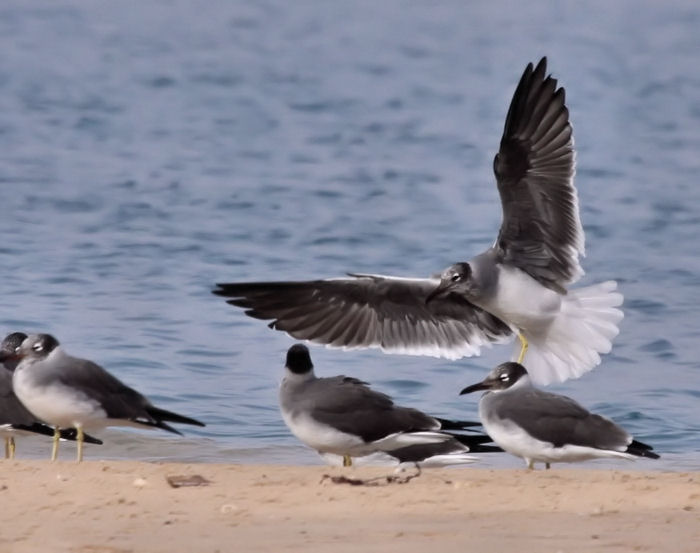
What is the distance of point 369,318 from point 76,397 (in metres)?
2.04

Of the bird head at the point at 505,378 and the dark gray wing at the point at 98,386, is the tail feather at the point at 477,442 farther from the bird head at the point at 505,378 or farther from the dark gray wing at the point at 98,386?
the dark gray wing at the point at 98,386

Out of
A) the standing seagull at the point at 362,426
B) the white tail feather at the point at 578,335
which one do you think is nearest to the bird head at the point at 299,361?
the standing seagull at the point at 362,426

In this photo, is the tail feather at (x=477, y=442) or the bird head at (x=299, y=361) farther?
the bird head at (x=299, y=361)

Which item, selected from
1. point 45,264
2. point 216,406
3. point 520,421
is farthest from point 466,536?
point 45,264

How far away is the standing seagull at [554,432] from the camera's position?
7387mm

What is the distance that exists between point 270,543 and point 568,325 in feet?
12.0

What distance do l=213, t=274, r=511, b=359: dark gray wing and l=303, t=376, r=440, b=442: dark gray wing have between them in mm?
1417

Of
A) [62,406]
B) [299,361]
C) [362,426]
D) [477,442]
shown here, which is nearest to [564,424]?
[477,442]

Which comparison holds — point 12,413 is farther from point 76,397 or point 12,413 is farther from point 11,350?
point 76,397

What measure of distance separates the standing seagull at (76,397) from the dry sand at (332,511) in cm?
76

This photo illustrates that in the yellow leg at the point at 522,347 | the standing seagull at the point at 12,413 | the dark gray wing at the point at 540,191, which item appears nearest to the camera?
the standing seagull at the point at 12,413

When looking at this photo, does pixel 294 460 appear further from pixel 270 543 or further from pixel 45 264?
pixel 45 264

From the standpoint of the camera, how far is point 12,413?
8117 mm

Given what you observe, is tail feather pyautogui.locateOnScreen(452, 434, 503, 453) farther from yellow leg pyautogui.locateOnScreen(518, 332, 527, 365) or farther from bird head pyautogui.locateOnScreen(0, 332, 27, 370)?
bird head pyautogui.locateOnScreen(0, 332, 27, 370)
